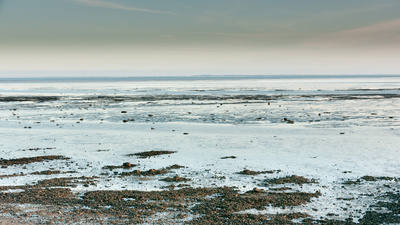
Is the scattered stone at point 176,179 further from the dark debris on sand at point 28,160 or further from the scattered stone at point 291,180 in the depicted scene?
the dark debris on sand at point 28,160

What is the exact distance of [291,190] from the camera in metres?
12.4

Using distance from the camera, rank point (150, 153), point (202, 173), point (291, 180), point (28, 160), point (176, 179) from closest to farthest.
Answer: point (291, 180), point (176, 179), point (202, 173), point (28, 160), point (150, 153)

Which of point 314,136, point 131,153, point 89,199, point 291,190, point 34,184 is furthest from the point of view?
point 314,136

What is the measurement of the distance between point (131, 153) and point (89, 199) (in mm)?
7083

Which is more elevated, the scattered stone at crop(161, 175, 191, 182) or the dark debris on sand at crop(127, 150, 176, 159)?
the scattered stone at crop(161, 175, 191, 182)

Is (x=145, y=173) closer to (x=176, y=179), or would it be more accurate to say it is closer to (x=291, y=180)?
(x=176, y=179)

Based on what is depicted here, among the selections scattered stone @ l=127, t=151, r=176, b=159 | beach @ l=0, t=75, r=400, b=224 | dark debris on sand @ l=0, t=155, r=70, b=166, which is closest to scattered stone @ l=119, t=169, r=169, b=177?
beach @ l=0, t=75, r=400, b=224

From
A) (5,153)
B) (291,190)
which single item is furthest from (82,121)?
(291,190)

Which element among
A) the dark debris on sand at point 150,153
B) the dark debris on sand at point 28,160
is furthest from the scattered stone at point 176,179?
the dark debris on sand at point 28,160

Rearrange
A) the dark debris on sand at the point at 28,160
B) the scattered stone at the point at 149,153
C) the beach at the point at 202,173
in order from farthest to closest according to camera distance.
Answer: the scattered stone at the point at 149,153, the dark debris on sand at the point at 28,160, the beach at the point at 202,173

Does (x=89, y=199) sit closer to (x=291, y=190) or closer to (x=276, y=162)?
(x=291, y=190)

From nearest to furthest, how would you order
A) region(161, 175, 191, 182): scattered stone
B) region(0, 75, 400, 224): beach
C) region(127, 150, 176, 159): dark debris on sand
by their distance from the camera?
1. region(0, 75, 400, 224): beach
2. region(161, 175, 191, 182): scattered stone
3. region(127, 150, 176, 159): dark debris on sand

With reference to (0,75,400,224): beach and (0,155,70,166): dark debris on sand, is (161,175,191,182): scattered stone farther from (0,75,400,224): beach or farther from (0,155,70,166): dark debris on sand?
(0,155,70,166): dark debris on sand

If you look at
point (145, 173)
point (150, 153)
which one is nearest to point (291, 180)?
point (145, 173)
